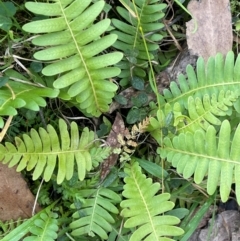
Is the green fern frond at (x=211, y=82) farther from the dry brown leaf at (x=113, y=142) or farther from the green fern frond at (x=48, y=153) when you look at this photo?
the green fern frond at (x=48, y=153)

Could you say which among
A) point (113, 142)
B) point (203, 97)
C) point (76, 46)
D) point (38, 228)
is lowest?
point (38, 228)

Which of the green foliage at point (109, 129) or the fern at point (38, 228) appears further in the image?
the fern at point (38, 228)

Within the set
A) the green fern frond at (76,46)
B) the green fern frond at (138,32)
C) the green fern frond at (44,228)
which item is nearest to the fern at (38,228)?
the green fern frond at (44,228)

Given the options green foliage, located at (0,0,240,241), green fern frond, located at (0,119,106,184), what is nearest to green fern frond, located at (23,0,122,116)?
green foliage, located at (0,0,240,241)

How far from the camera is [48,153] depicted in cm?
165

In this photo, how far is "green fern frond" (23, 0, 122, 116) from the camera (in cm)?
143

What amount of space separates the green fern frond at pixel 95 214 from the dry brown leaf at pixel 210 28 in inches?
24.9

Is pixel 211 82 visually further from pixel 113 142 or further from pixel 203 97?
pixel 113 142

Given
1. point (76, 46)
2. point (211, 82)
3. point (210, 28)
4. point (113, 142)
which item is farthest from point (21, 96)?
point (210, 28)

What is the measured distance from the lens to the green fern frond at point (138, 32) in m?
1.72

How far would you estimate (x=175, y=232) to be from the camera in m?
1.56

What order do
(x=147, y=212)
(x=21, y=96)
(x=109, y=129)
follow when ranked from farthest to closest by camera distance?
(x=109, y=129) → (x=147, y=212) → (x=21, y=96)

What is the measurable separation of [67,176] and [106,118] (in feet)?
0.99

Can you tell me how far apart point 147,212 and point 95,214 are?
21 centimetres
